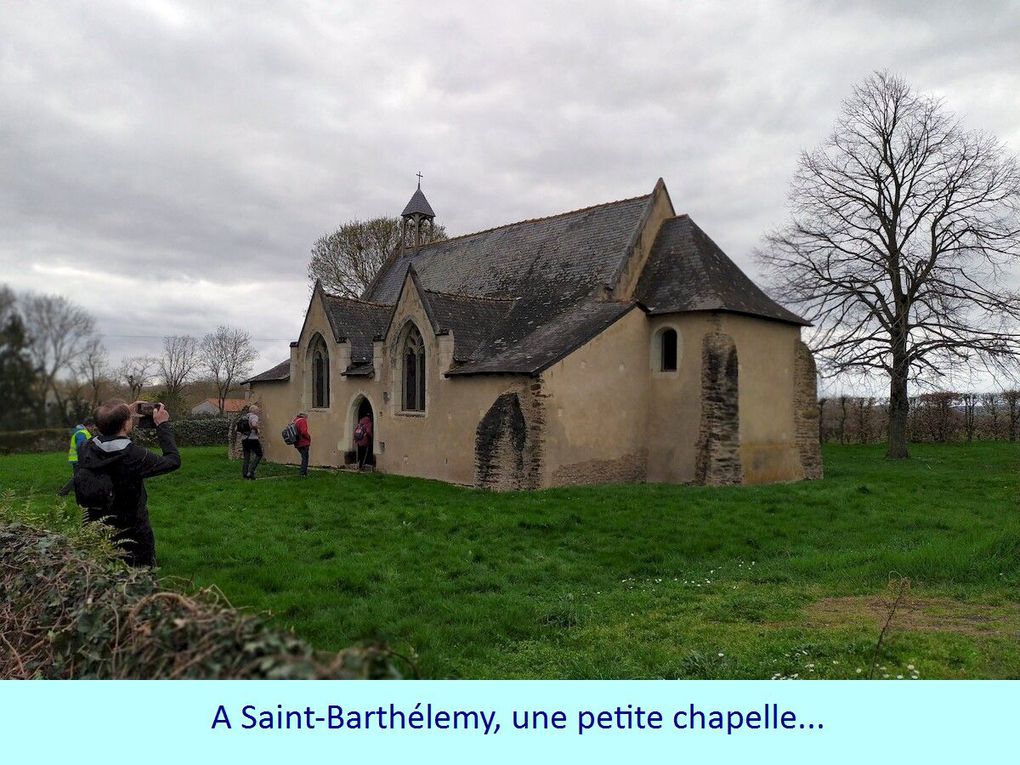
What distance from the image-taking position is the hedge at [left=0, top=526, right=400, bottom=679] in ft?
8.64

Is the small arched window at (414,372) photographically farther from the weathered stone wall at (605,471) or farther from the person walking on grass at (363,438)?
the weathered stone wall at (605,471)

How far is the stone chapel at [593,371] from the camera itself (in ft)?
55.9

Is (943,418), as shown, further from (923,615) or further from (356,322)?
(923,615)

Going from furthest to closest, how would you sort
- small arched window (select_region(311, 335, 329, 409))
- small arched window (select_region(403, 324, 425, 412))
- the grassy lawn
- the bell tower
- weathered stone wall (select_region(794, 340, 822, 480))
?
1. the bell tower
2. small arched window (select_region(311, 335, 329, 409))
3. small arched window (select_region(403, 324, 425, 412))
4. weathered stone wall (select_region(794, 340, 822, 480))
5. the grassy lawn

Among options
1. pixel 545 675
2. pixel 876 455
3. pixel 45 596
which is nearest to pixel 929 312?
pixel 876 455

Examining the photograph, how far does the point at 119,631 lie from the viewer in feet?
11.3

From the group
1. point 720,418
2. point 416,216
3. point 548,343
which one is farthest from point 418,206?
point 720,418

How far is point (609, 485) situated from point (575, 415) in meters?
1.94

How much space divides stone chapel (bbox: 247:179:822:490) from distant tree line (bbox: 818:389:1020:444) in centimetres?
1423

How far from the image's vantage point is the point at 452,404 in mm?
18781

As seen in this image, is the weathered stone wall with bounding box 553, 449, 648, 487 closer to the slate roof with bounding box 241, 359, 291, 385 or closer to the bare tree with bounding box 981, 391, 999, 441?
the slate roof with bounding box 241, 359, 291, 385

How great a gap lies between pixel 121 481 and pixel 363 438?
1561 cm

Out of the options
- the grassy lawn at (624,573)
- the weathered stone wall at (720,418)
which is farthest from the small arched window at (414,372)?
the weathered stone wall at (720,418)

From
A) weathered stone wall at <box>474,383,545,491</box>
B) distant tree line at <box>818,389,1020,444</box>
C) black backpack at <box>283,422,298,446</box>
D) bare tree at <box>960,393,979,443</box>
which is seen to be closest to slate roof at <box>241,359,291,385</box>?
black backpack at <box>283,422,298,446</box>
